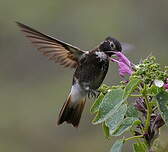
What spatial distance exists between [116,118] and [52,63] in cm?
618

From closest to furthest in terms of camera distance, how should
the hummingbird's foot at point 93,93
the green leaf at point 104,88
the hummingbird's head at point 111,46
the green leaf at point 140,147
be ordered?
the green leaf at point 140,147
the green leaf at point 104,88
the hummingbird's head at point 111,46
the hummingbird's foot at point 93,93

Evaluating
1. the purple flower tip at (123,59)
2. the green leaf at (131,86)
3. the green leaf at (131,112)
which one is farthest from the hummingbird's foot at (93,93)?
the green leaf at (131,86)

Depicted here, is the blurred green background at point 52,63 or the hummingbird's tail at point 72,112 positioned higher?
the blurred green background at point 52,63

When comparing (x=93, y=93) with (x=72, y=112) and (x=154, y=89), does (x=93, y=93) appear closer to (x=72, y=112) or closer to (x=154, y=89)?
(x=72, y=112)

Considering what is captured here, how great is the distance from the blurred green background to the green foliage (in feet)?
16.1

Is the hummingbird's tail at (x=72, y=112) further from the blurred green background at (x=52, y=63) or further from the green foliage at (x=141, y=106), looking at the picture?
the blurred green background at (x=52, y=63)

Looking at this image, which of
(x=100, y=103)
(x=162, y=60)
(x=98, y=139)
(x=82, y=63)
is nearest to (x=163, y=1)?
(x=162, y=60)

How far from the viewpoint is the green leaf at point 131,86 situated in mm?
1928

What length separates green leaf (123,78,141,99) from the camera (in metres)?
1.93

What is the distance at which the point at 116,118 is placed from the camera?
1.96m

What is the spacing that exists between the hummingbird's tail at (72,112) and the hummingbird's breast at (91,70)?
0.09m

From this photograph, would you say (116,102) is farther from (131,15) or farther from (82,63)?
(131,15)

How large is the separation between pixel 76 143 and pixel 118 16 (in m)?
1.86

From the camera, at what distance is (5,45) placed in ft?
28.7
